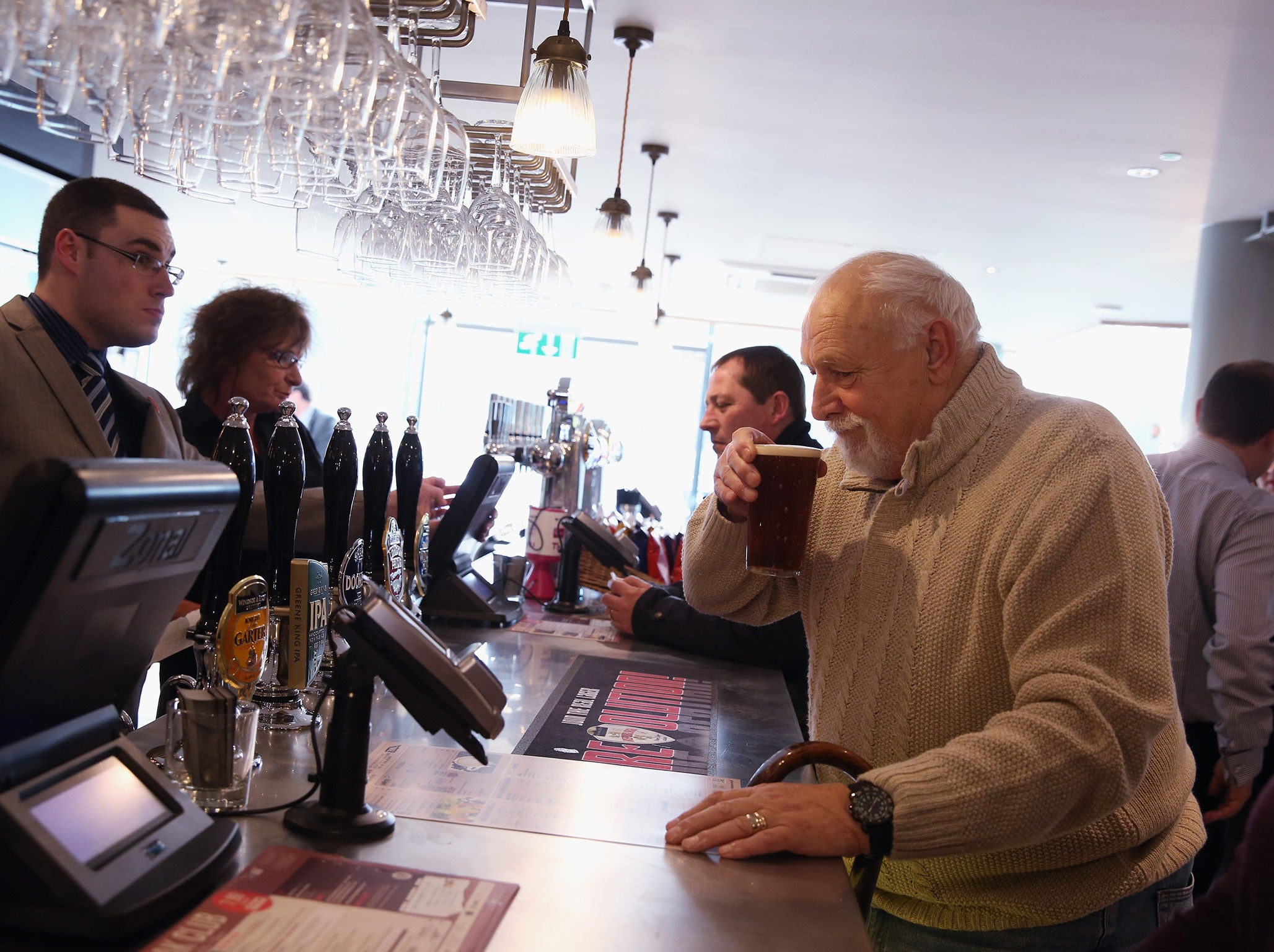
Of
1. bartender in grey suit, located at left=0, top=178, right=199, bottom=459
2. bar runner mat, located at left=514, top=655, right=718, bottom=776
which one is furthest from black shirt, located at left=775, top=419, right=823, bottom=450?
bartender in grey suit, located at left=0, top=178, right=199, bottom=459

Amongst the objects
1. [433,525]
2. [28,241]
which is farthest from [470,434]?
[433,525]

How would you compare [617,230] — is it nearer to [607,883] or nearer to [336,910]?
[607,883]

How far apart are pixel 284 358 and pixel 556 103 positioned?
4.41 ft

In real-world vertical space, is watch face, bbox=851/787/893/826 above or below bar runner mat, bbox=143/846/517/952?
above

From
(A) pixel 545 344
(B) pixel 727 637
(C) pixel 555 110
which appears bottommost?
(B) pixel 727 637

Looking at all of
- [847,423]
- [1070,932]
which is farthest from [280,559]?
[1070,932]

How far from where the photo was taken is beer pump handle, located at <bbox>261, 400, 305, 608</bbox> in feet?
5.10

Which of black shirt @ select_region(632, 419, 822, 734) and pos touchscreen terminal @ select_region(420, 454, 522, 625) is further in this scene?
pos touchscreen terminal @ select_region(420, 454, 522, 625)

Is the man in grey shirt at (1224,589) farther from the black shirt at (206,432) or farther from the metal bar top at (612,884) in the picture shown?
the black shirt at (206,432)

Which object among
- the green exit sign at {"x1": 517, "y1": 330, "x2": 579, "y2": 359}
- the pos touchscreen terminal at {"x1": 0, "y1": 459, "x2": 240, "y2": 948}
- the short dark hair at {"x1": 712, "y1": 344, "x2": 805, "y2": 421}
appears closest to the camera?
the pos touchscreen terminal at {"x1": 0, "y1": 459, "x2": 240, "y2": 948}

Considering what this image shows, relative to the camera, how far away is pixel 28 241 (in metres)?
6.25

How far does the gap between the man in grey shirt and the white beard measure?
5.19 feet

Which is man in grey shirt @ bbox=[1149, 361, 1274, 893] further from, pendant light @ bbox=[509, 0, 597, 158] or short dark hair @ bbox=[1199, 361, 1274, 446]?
pendant light @ bbox=[509, 0, 597, 158]

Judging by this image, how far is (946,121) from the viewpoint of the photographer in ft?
17.6
